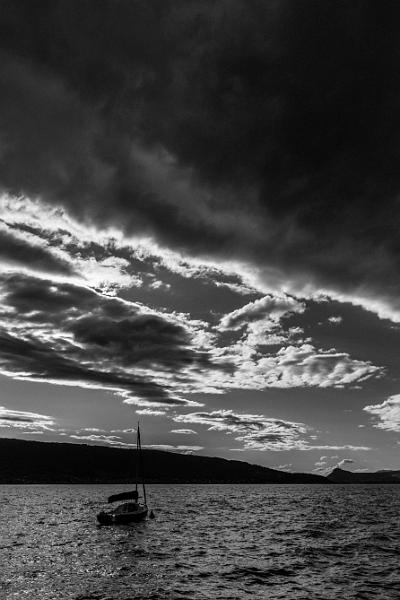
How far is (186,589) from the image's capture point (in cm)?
3294

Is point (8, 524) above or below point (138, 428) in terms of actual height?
below

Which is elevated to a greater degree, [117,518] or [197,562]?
[197,562]

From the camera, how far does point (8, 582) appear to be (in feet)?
115

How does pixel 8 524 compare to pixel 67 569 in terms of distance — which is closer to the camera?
pixel 67 569

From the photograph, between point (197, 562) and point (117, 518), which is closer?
point (197, 562)

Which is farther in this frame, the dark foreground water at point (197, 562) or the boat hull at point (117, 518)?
the boat hull at point (117, 518)

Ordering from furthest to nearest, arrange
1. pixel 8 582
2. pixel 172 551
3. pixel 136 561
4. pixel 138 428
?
pixel 138 428 → pixel 172 551 → pixel 136 561 → pixel 8 582

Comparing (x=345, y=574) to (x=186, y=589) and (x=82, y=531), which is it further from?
(x=82, y=531)

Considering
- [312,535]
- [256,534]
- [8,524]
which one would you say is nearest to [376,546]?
[312,535]

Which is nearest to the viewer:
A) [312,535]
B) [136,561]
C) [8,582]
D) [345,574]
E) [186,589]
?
[186,589]

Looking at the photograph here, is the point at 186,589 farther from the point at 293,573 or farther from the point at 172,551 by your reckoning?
the point at 172,551

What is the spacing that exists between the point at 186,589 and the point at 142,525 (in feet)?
145

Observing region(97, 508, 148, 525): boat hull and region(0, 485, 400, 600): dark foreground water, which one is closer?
region(0, 485, 400, 600): dark foreground water

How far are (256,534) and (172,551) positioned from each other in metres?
20.2
